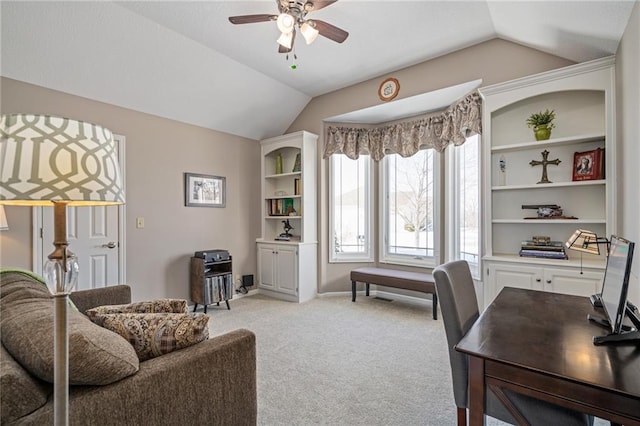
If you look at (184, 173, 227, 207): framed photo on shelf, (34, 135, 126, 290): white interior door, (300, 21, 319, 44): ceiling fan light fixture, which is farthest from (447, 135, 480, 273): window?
(34, 135, 126, 290): white interior door

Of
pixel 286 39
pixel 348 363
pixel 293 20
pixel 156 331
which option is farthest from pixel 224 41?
pixel 348 363

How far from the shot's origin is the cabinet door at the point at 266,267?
179 inches

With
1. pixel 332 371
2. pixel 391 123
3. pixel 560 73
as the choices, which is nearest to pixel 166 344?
pixel 332 371

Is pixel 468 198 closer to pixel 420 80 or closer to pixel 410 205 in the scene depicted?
pixel 410 205

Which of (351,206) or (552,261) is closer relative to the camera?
(552,261)

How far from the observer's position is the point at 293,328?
10.7ft

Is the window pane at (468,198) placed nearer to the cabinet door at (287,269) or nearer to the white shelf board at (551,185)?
the white shelf board at (551,185)

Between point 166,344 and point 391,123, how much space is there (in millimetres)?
4135

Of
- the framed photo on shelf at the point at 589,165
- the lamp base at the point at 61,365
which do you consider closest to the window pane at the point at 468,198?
the framed photo on shelf at the point at 589,165

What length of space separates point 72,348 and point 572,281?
10.8ft

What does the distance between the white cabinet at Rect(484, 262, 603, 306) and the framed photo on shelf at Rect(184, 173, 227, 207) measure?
3.52m

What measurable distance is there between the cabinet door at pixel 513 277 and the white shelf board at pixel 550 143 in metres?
1.14

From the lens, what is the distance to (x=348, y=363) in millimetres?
2492

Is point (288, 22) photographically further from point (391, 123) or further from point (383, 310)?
point (383, 310)
